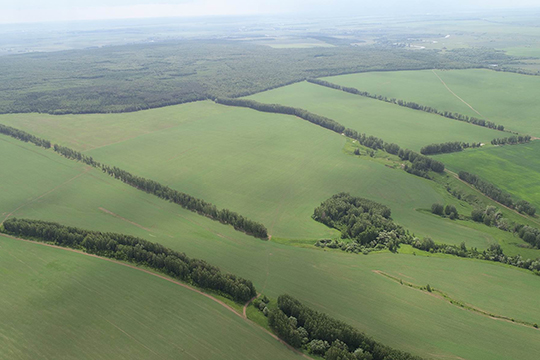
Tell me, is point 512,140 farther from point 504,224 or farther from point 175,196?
point 175,196

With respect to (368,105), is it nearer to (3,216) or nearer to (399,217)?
(399,217)

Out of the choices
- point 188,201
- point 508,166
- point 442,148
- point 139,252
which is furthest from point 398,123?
point 139,252

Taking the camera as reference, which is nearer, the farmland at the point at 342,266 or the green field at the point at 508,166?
the farmland at the point at 342,266

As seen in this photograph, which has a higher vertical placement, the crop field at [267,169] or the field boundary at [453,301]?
the crop field at [267,169]

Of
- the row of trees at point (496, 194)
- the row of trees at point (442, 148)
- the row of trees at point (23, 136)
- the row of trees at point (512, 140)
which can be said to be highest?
the row of trees at point (23, 136)

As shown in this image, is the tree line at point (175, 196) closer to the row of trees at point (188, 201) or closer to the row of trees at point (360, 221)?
the row of trees at point (188, 201)

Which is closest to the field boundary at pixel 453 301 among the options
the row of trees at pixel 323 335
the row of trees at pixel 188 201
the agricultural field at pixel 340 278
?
the agricultural field at pixel 340 278

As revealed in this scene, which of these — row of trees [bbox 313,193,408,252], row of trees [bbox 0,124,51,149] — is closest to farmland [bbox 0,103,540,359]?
row of trees [bbox 313,193,408,252]
